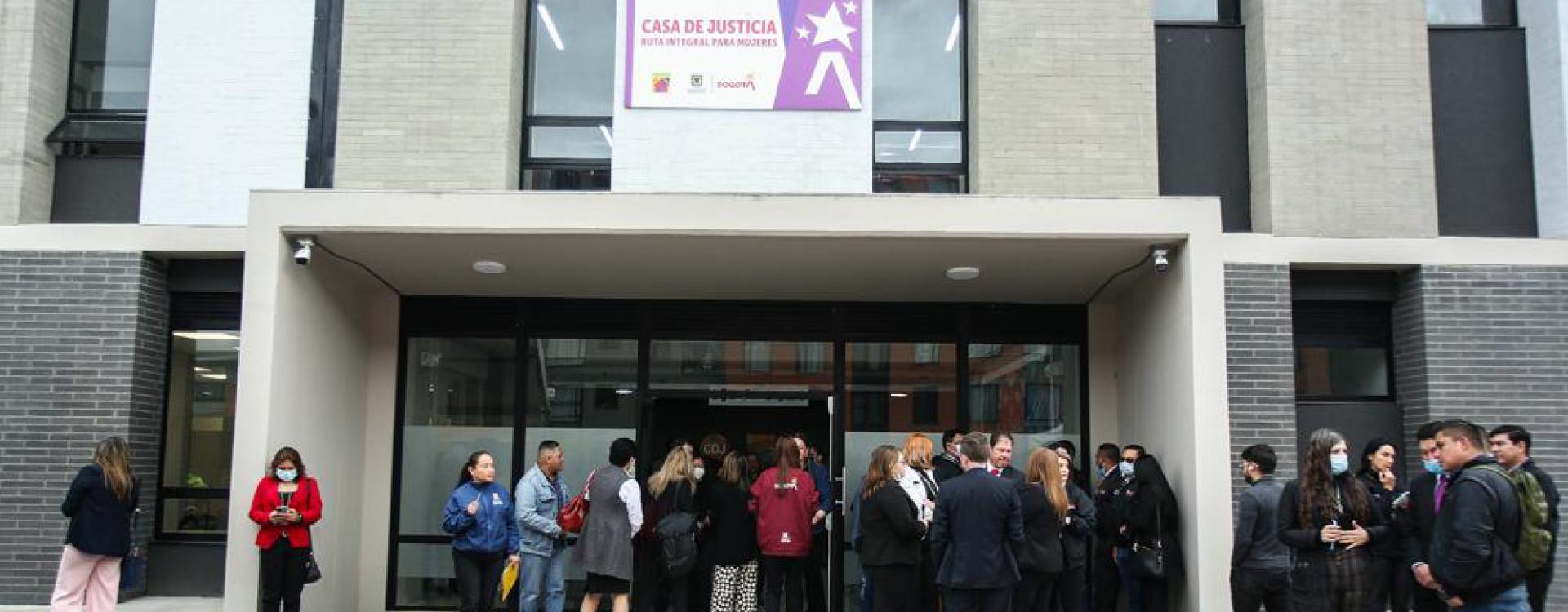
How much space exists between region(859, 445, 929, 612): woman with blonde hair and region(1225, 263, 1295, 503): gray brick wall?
114 inches

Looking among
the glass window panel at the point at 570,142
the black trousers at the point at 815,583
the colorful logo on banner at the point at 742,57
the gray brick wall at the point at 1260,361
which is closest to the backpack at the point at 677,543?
the black trousers at the point at 815,583

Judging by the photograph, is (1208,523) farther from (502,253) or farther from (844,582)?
(502,253)

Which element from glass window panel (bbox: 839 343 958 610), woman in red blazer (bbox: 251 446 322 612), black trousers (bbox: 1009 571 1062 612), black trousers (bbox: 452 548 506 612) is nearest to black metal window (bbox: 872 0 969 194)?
glass window panel (bbox: 839 343 958 610)

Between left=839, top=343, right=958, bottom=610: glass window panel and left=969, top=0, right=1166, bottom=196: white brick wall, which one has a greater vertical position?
left=969, top=0, right=1166, bottom=196: white brick wall

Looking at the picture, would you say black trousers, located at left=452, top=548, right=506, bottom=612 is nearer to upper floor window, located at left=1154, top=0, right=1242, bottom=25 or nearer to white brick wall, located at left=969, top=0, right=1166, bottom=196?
white brick wall, located at left=969, top=0, right=1166, bottom=196

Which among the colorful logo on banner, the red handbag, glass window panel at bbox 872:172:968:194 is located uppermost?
the colorful logo on banner

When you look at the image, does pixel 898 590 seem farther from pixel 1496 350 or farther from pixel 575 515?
pixel 1496 350

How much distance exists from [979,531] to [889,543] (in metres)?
1.32

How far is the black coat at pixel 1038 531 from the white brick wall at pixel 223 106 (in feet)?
22.6

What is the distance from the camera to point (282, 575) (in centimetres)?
976

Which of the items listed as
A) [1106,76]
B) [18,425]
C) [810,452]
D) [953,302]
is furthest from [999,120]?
[18,425]

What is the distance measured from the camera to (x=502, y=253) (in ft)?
35.4

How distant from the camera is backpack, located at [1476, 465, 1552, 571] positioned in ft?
22.0

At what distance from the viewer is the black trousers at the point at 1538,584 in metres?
7.12
